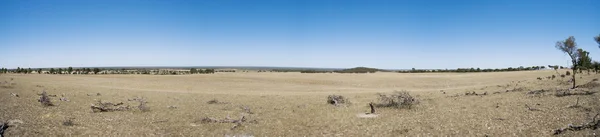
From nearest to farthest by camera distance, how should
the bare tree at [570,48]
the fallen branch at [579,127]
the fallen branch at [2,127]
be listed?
the fallen branch at [2,127] < the fallen branch at [579,127] < the bare tree at [570,48]

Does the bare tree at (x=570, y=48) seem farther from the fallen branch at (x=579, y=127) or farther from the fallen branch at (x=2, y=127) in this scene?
the fallen branch at (x=2, y=127)

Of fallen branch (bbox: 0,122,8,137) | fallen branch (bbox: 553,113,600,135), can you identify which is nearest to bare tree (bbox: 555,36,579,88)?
fallen branch (bbox: 553,113,600,135)

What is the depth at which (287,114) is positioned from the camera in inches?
595

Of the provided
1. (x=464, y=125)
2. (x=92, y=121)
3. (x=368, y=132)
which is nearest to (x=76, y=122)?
(x=92, y=121)

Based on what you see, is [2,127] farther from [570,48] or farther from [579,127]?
[570,48]

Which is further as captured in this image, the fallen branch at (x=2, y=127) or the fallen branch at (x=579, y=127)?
the fallen branch at (x=579, y=127)

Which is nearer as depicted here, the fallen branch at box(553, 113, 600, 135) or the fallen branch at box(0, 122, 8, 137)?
the fallen branch at box(0, 122, 8, 137)

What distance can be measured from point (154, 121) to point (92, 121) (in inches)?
77.2

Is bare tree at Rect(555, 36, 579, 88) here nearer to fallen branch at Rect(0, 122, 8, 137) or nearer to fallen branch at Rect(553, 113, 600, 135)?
fallen branch at Rect(553, 113, 600, 135)

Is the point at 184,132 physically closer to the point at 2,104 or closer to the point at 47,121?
the point at 47,121

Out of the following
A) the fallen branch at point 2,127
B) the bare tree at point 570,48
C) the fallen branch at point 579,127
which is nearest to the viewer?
the fallen branch at point 2,127

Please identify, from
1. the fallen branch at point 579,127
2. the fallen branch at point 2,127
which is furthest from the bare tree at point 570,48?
the fallen branch at point 2,127

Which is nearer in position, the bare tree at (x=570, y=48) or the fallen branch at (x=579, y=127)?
the fallen branch at (x=579, y=127)

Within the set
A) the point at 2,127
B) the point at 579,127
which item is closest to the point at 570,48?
the point at 579,127
